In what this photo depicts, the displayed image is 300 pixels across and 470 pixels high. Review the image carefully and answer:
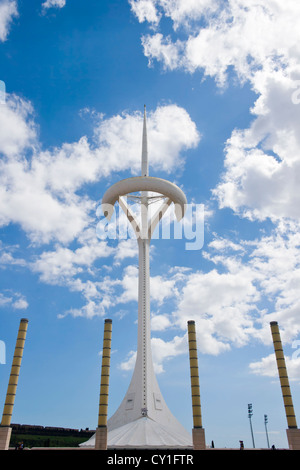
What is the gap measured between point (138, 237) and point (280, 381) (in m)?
20.3

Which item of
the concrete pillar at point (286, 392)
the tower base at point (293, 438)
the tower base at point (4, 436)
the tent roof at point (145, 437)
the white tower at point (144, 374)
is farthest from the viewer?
the white tower at point (144, 374)

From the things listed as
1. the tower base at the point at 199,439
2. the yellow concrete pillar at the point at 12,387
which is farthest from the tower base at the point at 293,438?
the yellow concrete pillar at the point at 12,387

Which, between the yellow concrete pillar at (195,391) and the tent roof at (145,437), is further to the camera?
the tent roof at (145,437)

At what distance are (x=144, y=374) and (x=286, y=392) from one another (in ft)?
45.5

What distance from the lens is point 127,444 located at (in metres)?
24.5

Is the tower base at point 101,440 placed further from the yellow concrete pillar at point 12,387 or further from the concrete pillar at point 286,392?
the concrete pillar at point 286,392

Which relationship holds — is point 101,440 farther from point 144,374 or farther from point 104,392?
point 144,374

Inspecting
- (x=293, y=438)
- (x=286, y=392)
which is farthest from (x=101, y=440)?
(x=286, y=392)

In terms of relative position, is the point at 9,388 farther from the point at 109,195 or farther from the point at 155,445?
the point at 109,195

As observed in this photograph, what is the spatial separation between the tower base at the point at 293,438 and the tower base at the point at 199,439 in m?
4.49

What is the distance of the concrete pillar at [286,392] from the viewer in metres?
19.9

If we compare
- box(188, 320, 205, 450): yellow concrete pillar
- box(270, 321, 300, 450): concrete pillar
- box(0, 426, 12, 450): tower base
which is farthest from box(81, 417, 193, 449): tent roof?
box(270, 321, 300, 450): concrete pillar

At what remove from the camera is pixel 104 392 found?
20547 millimetres
